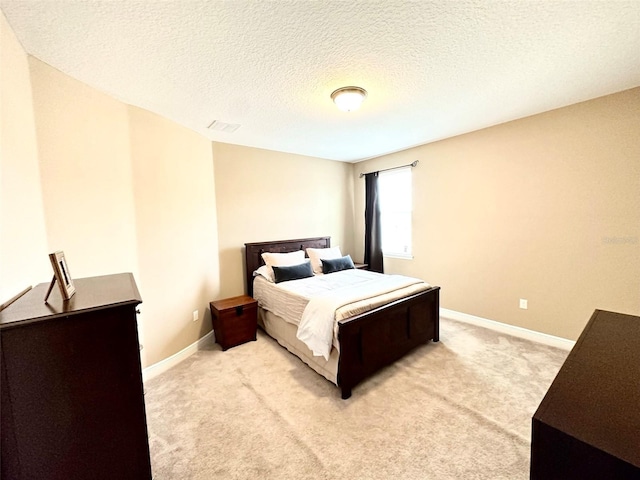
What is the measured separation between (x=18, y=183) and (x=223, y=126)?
1.86 metres

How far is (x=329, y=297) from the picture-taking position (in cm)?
251

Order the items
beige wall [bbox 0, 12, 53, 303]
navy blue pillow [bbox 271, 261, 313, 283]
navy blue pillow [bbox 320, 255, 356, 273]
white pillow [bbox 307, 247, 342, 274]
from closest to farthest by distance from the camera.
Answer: beige wall [bbox 0, 12, 53, 303]
navy blue pillow [bbox 271, 261, 313, 283]
navy blue pillow [bbox 320, 255, 356, 273]
white pillow [bbox 307, 247, 342, 274]

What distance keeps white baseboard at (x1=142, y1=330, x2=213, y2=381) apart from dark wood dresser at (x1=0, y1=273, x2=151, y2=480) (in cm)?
143

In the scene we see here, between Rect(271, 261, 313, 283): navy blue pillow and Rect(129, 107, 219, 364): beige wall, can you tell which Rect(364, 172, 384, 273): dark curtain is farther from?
Rect(129, 107, 219, 364): beige wall

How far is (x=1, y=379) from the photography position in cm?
91

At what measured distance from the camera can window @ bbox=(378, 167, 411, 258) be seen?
430 cm

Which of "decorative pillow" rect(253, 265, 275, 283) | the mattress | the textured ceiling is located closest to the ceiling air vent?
the textured ceiling

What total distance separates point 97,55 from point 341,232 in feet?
13.0

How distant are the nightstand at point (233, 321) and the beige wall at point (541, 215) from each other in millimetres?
2688

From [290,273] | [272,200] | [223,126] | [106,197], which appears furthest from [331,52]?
[272,200]

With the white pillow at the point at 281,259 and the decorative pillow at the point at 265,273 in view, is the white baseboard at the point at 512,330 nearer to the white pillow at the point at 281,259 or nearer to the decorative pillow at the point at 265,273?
the white pillow at the point at 281,259

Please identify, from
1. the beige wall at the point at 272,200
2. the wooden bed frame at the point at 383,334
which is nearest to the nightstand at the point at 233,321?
the beige wall at the point at 272,200

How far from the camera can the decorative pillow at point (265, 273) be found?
3434 mm

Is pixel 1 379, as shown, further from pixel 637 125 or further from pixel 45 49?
pixel 637 125
